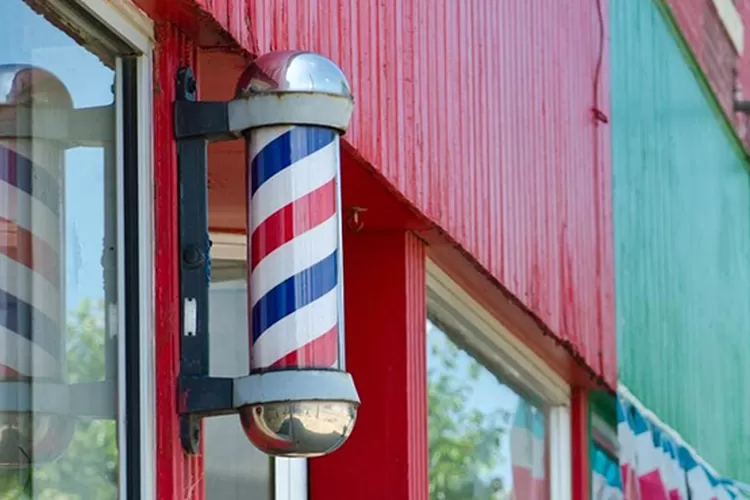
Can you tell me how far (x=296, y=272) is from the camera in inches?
104

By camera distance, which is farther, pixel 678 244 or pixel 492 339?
pixel 678 244

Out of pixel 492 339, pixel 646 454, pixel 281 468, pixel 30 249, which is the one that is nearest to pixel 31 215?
pixel 30 249

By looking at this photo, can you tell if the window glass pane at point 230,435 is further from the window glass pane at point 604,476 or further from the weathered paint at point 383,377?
the window glass pane at point 604,476

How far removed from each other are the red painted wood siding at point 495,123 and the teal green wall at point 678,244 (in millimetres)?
429

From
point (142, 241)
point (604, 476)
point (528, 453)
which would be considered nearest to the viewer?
point (142, 241)

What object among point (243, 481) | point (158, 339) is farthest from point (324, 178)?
point (243, 481)

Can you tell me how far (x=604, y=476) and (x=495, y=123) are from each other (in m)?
2.29

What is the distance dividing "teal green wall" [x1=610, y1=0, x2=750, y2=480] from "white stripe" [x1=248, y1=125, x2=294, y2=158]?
425 centimetres

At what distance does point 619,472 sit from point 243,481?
9.58 ft

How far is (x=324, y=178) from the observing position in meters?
2.70

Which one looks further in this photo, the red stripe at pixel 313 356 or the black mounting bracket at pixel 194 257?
the black mounting bracket at pixel 194 257

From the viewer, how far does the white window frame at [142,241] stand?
109 inches

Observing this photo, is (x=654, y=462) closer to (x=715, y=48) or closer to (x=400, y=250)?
(x=400, y=250)

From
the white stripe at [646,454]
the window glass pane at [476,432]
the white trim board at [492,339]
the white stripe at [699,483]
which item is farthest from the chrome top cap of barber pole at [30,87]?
the white stripe at [699,483]
